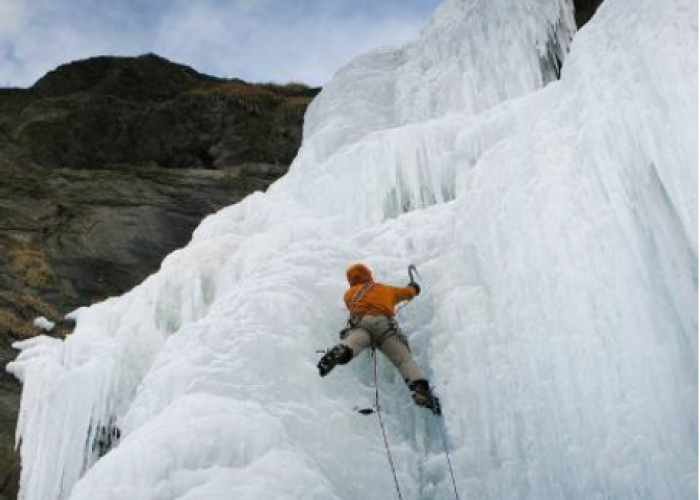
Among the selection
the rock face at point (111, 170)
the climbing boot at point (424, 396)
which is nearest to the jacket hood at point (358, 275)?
the climbing boot at point (424, 396)

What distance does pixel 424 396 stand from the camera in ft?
17.1

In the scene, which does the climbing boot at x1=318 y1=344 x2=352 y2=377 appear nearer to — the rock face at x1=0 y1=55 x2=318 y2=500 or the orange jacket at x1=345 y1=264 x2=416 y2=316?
the orange jacket at x1=345 y1=264 x2=416 y2=316

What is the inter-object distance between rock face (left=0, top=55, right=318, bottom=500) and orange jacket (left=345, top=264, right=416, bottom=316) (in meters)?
5.05

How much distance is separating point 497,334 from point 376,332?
867mm

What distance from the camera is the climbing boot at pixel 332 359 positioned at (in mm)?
5219

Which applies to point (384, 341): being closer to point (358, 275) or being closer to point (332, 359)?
point (332, 359)

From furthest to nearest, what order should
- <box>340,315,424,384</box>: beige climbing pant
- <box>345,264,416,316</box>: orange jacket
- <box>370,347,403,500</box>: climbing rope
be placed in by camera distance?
<box>345,264,416,316</box>: orange jacket, <box>340,315,424,384</box>: beige climbing pant, <box>370,347,403,500</box>: climbing rope

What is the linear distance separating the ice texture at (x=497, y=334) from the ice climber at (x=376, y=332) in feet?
0.90

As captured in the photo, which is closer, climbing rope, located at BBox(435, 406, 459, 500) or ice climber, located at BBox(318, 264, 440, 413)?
climbing rope, located at BBox(435, 406, 459, 500)

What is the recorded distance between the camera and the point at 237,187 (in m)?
16.0

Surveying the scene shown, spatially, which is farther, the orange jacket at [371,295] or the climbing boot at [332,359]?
the orange jacket at [371,295]

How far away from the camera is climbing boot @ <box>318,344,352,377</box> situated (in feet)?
17.1

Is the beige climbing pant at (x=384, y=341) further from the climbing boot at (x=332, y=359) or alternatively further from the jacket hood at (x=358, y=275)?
the jacket hood at (x=358, y=275)

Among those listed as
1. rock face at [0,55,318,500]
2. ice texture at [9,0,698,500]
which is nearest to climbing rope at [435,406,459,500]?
ice texture at [9,0,698,500]
